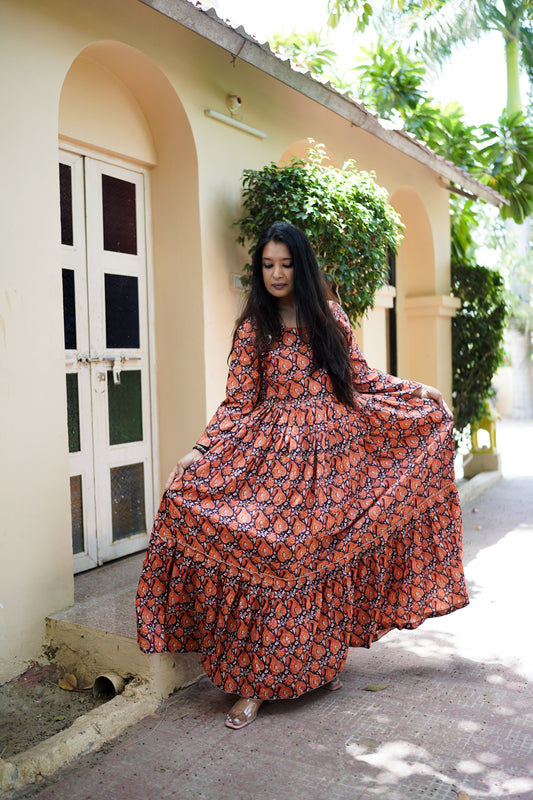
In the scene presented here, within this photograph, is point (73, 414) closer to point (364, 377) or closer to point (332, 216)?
point (364, 377)

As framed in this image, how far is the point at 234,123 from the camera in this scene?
4.78 meters

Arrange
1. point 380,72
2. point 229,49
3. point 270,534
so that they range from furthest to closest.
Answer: point 380,72 < point 229,49 < point 270,534

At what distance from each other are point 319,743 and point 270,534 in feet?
2.61

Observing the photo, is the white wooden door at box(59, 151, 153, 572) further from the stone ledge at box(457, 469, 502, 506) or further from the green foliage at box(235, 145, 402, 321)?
the stone ledge at box(457, 469, 502, 506)

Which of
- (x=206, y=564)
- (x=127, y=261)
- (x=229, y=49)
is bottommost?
(x=206, y=564)

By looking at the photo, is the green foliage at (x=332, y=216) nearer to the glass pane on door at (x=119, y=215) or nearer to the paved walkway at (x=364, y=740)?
the glass pane on door at (x=119, y=215)

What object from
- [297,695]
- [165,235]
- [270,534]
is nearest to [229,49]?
[165,235]

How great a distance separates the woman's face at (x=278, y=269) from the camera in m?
3.22

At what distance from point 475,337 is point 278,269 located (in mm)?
5968

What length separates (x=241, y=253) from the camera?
493 cm

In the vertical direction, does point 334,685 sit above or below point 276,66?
below

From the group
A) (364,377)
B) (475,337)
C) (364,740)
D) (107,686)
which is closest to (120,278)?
(364,377)

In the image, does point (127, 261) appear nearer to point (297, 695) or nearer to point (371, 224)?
point (371, 224)

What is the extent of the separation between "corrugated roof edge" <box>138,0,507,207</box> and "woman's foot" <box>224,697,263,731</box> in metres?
3.25
